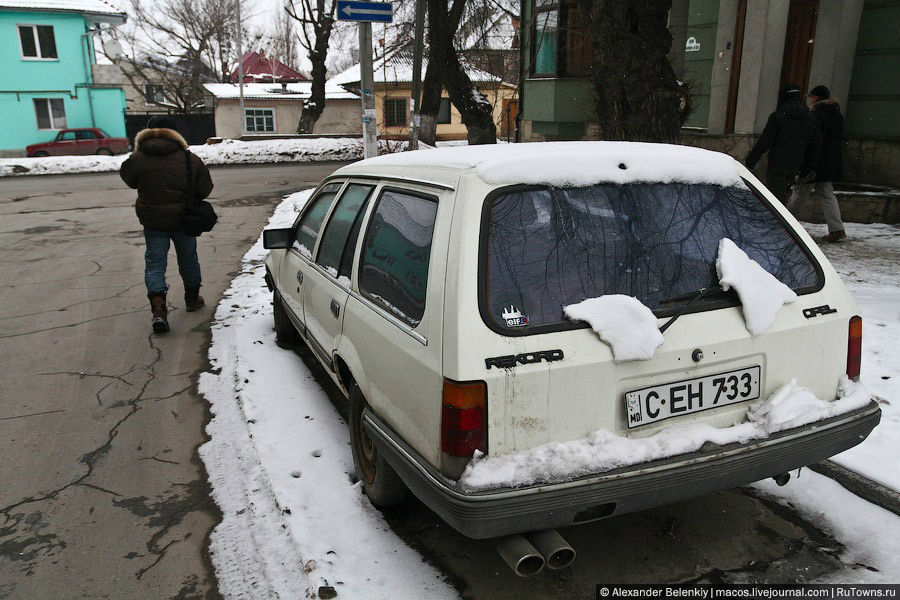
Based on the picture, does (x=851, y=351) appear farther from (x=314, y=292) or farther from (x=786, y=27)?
(x=786, y=27)

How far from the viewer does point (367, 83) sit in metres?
9.70

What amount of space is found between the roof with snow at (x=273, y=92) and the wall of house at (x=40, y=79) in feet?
25.9

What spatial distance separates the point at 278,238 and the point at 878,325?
4.64m

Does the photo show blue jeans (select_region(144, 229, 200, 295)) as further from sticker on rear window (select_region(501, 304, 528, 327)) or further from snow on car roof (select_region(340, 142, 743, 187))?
sticker on rear window (select_region(501, 304, 528, 327))

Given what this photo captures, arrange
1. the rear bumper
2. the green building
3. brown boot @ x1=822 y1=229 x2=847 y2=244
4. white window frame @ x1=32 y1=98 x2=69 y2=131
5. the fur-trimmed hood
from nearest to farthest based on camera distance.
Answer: the rear bumper, the fur-trimmed hood, brown boot @ x1=822 y1=229 x2=847 y2=244, the green building, white window frame @ x1=32 y1=98 x2=69 y2=131

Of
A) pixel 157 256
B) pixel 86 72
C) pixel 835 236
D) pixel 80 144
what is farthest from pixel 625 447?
pixel 86 72

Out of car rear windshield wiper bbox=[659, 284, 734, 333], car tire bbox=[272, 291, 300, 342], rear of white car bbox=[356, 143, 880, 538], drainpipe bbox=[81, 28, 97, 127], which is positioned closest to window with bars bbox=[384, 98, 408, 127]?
drainpipe bbox=[81, 28, 97, 127]

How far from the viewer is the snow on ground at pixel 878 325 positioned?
348 centimetres

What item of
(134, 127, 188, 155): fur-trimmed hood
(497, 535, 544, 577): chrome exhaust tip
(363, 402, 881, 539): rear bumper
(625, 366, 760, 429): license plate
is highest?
(134, 127, 188, 155): fur-trimmed hood

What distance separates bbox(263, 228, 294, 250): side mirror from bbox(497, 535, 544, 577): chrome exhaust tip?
3.05m

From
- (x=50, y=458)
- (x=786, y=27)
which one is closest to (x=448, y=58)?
(x=786, y=27)

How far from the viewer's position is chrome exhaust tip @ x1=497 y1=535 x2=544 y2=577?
Answer: 2.26 m

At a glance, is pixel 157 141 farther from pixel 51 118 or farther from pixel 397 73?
pixel 397 73

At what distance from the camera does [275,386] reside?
4.72m
